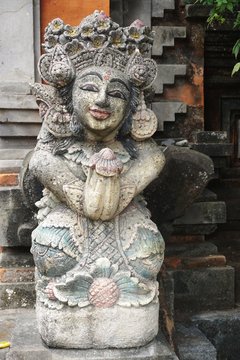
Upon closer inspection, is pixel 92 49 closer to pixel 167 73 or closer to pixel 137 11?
pixel 167 73

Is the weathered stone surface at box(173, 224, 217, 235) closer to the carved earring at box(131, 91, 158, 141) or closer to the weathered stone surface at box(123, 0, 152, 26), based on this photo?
the carved earring at box(131, 91, 158, 141)

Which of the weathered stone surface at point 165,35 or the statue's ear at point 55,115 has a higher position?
the weathered stone surface at point 165,35

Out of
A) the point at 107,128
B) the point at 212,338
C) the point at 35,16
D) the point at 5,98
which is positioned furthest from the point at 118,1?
the point at 212,338

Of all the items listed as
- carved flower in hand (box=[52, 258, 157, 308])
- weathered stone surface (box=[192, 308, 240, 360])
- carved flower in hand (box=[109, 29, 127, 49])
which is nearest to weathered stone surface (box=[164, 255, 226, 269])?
weathered stone surface (box=[192, 308, 240, 360])

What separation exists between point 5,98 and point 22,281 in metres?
1.21

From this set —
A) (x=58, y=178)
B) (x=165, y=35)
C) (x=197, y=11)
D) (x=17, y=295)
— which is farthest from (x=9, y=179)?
(x=197, y=11)

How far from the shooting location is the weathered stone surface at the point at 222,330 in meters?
3.84

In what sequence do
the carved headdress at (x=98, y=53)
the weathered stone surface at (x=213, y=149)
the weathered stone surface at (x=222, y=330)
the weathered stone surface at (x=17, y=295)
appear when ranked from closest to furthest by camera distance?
the carved headdress at (x=98, y=53) < the weathered stone surface at (x=17, y=295) < the weathered stone surface at (x=222, y=330) < the weathered stone surface at (x=213, y=149)

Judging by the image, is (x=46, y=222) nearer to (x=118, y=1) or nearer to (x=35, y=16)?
(x=35, y=16)

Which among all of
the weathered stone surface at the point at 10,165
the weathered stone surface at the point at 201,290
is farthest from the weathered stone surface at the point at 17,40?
the weathered stone surface at the point at 201,290

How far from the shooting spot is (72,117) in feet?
9.45

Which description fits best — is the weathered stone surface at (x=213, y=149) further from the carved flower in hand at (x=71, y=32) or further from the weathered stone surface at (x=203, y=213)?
the carved flower in hand at (x=71, y=32)

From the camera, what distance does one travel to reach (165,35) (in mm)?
4508

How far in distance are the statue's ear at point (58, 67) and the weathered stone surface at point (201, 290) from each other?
178 centimetres
